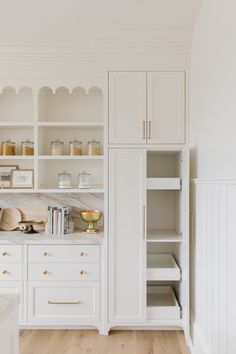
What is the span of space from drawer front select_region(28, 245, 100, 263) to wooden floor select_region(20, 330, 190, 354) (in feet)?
2.07

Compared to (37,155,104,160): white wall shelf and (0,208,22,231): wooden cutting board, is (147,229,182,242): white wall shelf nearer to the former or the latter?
(37,155,104,160): white wall shelf

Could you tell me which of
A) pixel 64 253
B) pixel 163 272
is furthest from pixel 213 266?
pixel 64 253

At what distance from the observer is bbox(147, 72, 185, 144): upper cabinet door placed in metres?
3.14

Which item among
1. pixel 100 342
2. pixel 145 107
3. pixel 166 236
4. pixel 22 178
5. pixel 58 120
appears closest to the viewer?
pixel 100 342

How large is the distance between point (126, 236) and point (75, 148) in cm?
98

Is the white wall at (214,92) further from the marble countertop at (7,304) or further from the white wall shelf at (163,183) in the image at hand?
the marble countertop at (7,304)

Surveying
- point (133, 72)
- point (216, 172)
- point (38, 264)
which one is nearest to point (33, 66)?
point (133, 72)

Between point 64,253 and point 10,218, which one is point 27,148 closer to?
point 10,218

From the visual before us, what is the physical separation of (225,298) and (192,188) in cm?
131

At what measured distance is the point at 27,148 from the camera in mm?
3506

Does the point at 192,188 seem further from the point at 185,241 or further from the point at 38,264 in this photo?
the point at 38,264

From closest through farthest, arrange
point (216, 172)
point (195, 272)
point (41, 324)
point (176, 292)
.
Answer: point (216, 172) → point (195, 272) → point (41, 324) → point (176, 292)

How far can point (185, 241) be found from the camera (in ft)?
10.2

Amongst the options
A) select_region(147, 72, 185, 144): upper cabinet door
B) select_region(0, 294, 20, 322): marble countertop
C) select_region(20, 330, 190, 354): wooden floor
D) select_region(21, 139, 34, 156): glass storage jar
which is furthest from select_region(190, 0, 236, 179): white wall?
select_region(21, 139, 34, 156): glass storage jar
